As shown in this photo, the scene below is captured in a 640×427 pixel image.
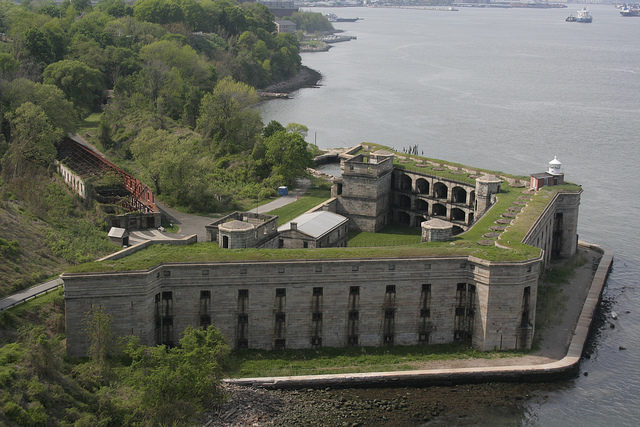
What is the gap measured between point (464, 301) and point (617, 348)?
12654 mm

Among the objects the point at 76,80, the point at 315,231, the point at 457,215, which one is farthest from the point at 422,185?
the point at 76,80

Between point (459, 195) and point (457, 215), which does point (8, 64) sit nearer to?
point (459, 195)

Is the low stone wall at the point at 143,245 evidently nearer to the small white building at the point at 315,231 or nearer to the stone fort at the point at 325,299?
the stone fort at the point at 325,299

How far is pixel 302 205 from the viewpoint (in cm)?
7969

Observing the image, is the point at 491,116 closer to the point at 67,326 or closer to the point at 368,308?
the point at 368,308

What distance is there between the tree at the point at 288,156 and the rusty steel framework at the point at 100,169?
16.1 meters

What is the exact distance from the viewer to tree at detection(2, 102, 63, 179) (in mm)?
79625

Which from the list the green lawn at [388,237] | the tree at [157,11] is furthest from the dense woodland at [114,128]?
the green lawn at [388,237]

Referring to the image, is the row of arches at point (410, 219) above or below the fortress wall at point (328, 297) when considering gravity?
below

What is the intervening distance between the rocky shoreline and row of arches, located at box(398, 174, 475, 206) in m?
93.4

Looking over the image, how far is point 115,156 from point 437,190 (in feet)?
132

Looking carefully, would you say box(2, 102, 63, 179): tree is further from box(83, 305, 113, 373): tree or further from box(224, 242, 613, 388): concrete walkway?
box(224, 242, 613, 388): concrete walkway

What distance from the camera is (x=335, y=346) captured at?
5100 centimetres

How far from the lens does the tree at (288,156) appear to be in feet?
287
